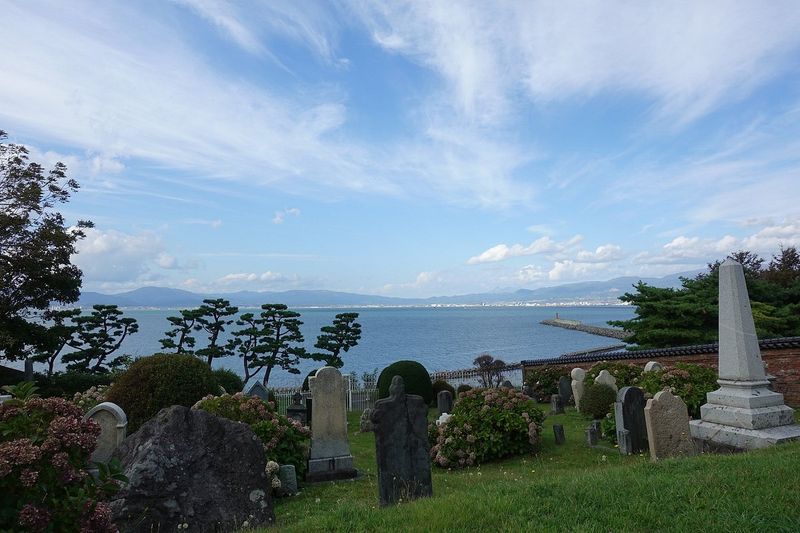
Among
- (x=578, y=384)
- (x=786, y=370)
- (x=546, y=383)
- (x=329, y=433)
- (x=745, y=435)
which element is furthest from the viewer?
(x=546, y=383)

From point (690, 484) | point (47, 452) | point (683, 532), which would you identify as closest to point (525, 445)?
point (690, 484)

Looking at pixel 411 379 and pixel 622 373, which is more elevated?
→ pixel 622 373

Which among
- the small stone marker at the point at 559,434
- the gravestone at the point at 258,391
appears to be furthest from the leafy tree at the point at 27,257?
the small stone marker at the point at 559,434

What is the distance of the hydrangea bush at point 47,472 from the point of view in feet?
10.8

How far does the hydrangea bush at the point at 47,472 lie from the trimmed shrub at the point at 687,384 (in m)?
11.3

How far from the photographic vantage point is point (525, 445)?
35.1 ft

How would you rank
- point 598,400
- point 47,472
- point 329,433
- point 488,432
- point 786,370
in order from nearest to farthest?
point 47,472 → point 329,433 → point 488,432 → point 786,370 → point 598,400

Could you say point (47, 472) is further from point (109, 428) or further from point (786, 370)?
point (786, 370)

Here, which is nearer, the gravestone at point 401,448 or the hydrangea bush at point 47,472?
the hydrangea bush at point 47,472

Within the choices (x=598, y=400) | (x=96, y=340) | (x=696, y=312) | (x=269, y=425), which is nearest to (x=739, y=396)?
(x=598, y=400)

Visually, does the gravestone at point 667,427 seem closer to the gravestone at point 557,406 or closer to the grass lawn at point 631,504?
the grass lawn at point 631,504

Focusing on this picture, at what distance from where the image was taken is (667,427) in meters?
8.92

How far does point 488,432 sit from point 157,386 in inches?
277

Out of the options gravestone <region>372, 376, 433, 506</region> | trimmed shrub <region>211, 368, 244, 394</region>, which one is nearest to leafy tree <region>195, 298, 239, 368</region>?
trimmed shrub <region>211, 368, 244, 394</region>
